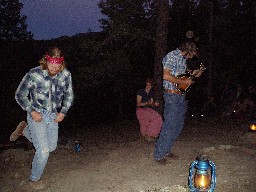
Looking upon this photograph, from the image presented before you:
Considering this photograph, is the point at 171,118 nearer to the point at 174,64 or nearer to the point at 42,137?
the point at 174,64

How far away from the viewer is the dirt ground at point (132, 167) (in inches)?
189

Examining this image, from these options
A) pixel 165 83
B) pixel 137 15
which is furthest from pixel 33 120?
pixel 137 15

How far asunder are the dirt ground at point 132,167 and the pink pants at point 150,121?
41 centimetres

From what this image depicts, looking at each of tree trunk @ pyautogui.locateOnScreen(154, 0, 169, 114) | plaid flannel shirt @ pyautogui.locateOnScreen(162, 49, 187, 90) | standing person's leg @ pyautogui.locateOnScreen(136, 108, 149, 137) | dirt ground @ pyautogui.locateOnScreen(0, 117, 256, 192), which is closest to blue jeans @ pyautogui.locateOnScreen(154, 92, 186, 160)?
plaid flannel shirt @ pyautogui.locateOnScreen(162, 49, 187, 90)

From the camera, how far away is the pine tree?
1302 inches

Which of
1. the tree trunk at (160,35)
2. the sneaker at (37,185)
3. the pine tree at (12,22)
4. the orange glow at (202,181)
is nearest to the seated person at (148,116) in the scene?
the tree trunk at (160,35)

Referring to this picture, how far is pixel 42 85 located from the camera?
4781 millimetres

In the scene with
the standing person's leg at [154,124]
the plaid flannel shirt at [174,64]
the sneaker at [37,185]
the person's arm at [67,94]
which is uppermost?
the plaid flannel shirt at [174,64]

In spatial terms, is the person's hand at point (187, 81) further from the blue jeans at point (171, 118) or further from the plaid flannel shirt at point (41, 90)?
the plaid flannel shirt at point (41, 90)

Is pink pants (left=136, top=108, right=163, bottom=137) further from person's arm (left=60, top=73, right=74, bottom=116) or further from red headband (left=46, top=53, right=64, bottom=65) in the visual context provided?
red headband (left=46, top=53, right=64, bottom=65)

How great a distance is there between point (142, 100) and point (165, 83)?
2.96 m

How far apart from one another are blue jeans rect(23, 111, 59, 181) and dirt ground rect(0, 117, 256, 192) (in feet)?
1.46

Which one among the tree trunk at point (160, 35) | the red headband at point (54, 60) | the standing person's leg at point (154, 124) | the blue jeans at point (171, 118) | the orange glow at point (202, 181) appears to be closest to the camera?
the orange glow at point (202, 181)

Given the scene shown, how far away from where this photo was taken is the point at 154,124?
7.85 meters
